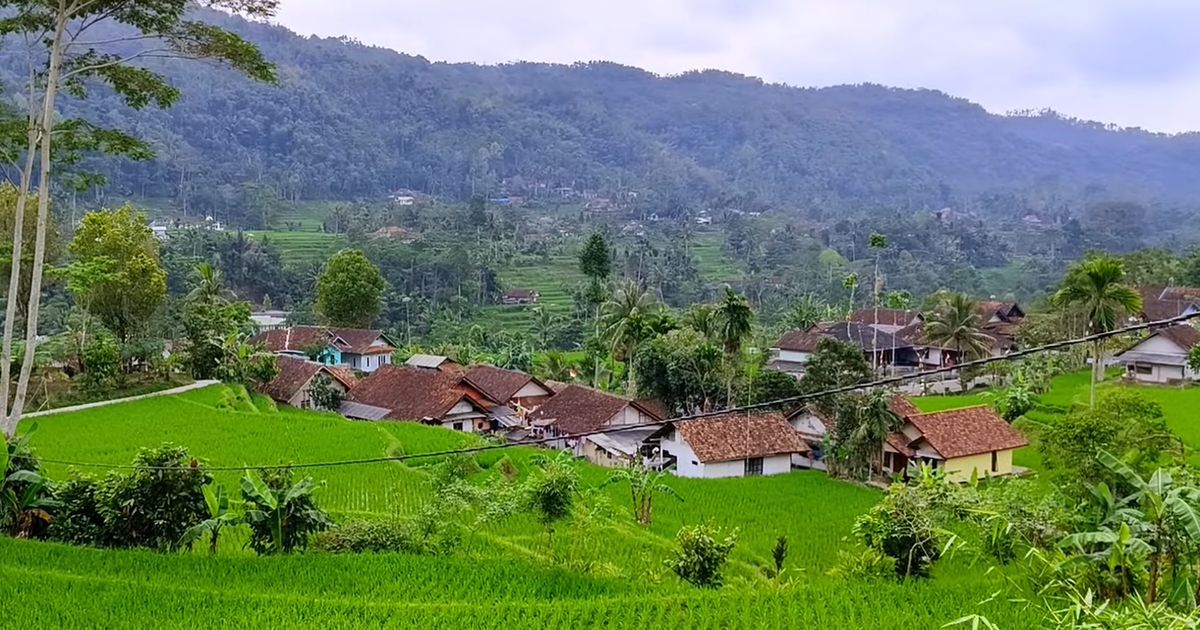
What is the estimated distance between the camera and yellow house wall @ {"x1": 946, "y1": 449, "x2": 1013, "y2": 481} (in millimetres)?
24203

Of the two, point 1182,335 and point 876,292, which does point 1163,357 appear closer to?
point 1182,335

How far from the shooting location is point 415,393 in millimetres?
31859

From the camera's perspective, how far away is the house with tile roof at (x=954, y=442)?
79.7ft

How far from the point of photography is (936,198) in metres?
185

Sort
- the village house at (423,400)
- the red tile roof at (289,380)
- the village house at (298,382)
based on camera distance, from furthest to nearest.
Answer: the red tile roof at (289,380)
the village house at (298,382)
the village house at (423,400)

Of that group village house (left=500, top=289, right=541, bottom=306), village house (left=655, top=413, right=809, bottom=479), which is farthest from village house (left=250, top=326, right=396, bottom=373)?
village house (left=655, top=413, right=809, bottom=479)

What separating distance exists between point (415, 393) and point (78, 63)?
20032mm

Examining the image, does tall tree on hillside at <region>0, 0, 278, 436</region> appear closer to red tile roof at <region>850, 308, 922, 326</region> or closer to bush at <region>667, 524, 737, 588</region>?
bush at <region>667, 524, 737, 588</region>

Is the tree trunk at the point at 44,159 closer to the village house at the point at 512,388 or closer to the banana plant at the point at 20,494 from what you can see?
the banana plant at the point at 20,494

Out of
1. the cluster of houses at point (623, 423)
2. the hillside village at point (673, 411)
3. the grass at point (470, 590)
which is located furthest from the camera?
the hillside village at point (673, 411)

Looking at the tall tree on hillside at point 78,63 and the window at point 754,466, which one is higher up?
the tall tree on hillside at point 78,63

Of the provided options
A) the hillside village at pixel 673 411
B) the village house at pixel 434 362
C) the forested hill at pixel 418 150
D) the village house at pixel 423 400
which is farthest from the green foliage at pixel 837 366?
the forested hill at pixel 418 150

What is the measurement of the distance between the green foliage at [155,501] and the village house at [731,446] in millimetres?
15396

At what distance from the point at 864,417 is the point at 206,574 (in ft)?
57.6
